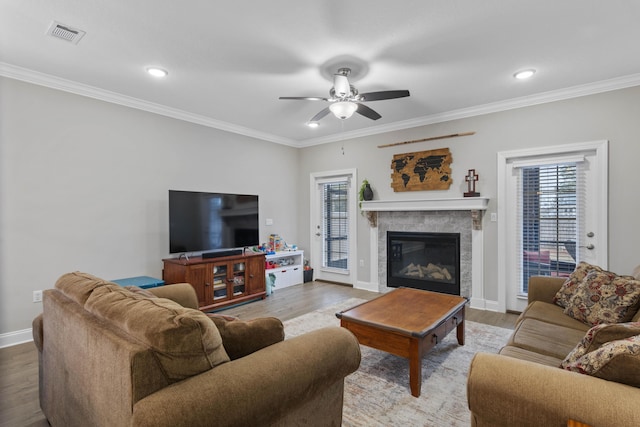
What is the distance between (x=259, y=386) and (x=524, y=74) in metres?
3.73

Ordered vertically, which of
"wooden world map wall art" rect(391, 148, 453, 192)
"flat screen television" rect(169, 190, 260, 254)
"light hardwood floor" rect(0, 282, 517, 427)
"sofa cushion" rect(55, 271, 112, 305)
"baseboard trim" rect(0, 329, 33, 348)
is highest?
"wooden world map wall art" rect(391, 148, 453, 192)

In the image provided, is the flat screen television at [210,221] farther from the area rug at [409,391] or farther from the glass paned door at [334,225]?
the area rug at [409,391]

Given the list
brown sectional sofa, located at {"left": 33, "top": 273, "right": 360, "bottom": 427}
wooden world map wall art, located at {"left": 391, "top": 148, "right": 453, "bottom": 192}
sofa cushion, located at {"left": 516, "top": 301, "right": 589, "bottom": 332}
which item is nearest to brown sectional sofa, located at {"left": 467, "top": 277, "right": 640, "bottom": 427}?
brown sectional sofa, located at {"left": 33, "top": 273, "right": 360, "bottom": 427}

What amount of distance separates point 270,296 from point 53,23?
3907mm

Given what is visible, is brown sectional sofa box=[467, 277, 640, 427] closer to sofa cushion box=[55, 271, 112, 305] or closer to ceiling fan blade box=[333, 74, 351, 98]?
sofa cushion box=[55, 271, 112, 305]

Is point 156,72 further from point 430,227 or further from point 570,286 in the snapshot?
point 570,286

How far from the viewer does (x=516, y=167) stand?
4.04 metres

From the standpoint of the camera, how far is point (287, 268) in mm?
5508

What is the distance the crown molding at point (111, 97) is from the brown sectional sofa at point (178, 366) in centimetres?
274

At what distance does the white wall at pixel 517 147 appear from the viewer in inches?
132

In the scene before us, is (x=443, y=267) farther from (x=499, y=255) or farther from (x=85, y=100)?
(x=85, y=100)

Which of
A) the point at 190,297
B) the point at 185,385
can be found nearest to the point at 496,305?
the point at 190,297

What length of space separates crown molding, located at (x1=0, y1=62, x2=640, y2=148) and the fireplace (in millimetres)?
1669

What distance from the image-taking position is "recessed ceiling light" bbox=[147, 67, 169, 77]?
123 inches
